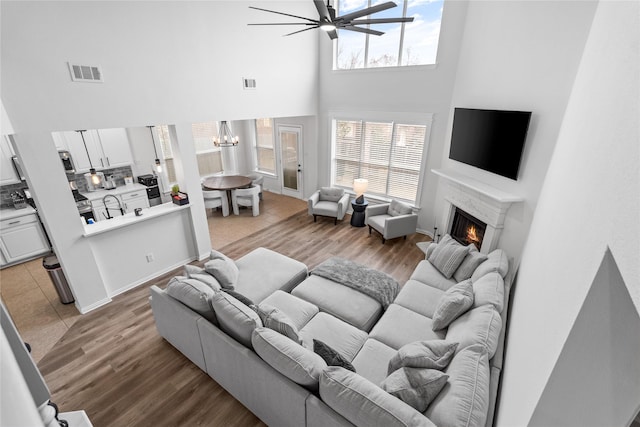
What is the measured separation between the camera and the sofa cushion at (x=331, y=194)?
6652 mm

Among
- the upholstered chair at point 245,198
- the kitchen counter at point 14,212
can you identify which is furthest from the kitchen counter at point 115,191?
the upholstered chair at point 245,198

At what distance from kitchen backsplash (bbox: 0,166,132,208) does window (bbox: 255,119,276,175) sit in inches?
137

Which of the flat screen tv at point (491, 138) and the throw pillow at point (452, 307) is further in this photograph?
the flat screen tv at point (491, 138)

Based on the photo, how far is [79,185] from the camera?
5918 millimetres

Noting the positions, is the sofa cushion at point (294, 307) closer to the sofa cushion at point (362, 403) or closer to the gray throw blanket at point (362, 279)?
the gray throw blanket at point (362, 279)

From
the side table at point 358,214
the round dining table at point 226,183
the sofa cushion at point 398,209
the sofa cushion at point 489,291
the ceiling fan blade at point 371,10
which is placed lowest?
the side table at point 358,214

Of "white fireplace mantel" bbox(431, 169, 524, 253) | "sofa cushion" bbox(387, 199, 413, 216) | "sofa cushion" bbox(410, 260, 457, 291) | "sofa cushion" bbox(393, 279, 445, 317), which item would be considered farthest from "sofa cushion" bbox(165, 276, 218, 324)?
"sofa cushion" bbox(387, 199, 413, 216)

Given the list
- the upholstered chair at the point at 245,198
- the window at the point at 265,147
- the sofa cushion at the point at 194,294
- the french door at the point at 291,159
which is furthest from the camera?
the window at the point at 265,147

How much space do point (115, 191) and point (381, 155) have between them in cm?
593

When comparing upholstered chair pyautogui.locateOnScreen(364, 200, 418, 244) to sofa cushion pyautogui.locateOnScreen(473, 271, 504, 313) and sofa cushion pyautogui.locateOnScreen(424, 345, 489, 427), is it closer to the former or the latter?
sofa cushion pyautogui.locateOnScreen(473, 271, 504, 313)

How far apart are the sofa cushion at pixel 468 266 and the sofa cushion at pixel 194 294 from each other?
289 centimetres

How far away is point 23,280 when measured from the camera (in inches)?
177

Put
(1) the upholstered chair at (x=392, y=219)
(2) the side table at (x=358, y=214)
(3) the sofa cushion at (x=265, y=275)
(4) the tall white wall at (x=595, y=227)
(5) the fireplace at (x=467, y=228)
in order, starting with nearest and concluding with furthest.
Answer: (4) the tall white wall at (x=595, y=227)
(3) the sofa cushion at (x=265, y=275)
(5) the fireplace at (x=467, y=228)
(1) the upholstered chair at (x=392, y=219)
(2) the side table at (x=358, y=214)

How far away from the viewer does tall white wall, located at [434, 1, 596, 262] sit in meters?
3.01
